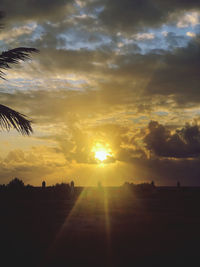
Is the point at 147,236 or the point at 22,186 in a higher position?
the point at 22,186

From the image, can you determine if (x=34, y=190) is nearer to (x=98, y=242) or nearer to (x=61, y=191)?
(x=61, y=191)

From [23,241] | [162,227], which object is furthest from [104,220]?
[23,241]

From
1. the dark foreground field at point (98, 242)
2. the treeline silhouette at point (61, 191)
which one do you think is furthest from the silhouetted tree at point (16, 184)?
the dark foreground field at point (98, 242)

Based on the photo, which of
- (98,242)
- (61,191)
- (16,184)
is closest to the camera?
(98,242)

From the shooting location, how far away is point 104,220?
15055 millimetres

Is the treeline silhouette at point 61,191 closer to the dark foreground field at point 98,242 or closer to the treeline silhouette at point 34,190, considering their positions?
the treeline silhouette at point 34,190

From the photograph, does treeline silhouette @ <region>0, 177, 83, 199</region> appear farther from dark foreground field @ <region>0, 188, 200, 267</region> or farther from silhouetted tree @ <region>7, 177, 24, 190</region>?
dark foreground field @ <region>0, 188, 200, 267</region>

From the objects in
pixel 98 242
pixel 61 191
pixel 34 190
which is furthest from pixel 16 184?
pixel 98 242

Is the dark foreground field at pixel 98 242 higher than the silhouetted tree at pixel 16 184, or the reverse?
the silhouetted tree at pixel 16 184

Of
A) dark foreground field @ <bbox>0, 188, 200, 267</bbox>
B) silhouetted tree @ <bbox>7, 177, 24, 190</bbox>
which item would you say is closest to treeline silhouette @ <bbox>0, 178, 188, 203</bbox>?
silhouetted tree @ <bbox>7, 177, 24, 190</bbox>

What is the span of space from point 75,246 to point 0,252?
6.77ft

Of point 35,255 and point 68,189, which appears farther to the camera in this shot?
Answer: point 68,189

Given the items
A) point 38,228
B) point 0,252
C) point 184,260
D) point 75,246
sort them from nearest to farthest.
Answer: point 184,260 → point 0,252 → point 75,246 → point 38,228

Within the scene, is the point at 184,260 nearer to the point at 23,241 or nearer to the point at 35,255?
the point at 35,255
